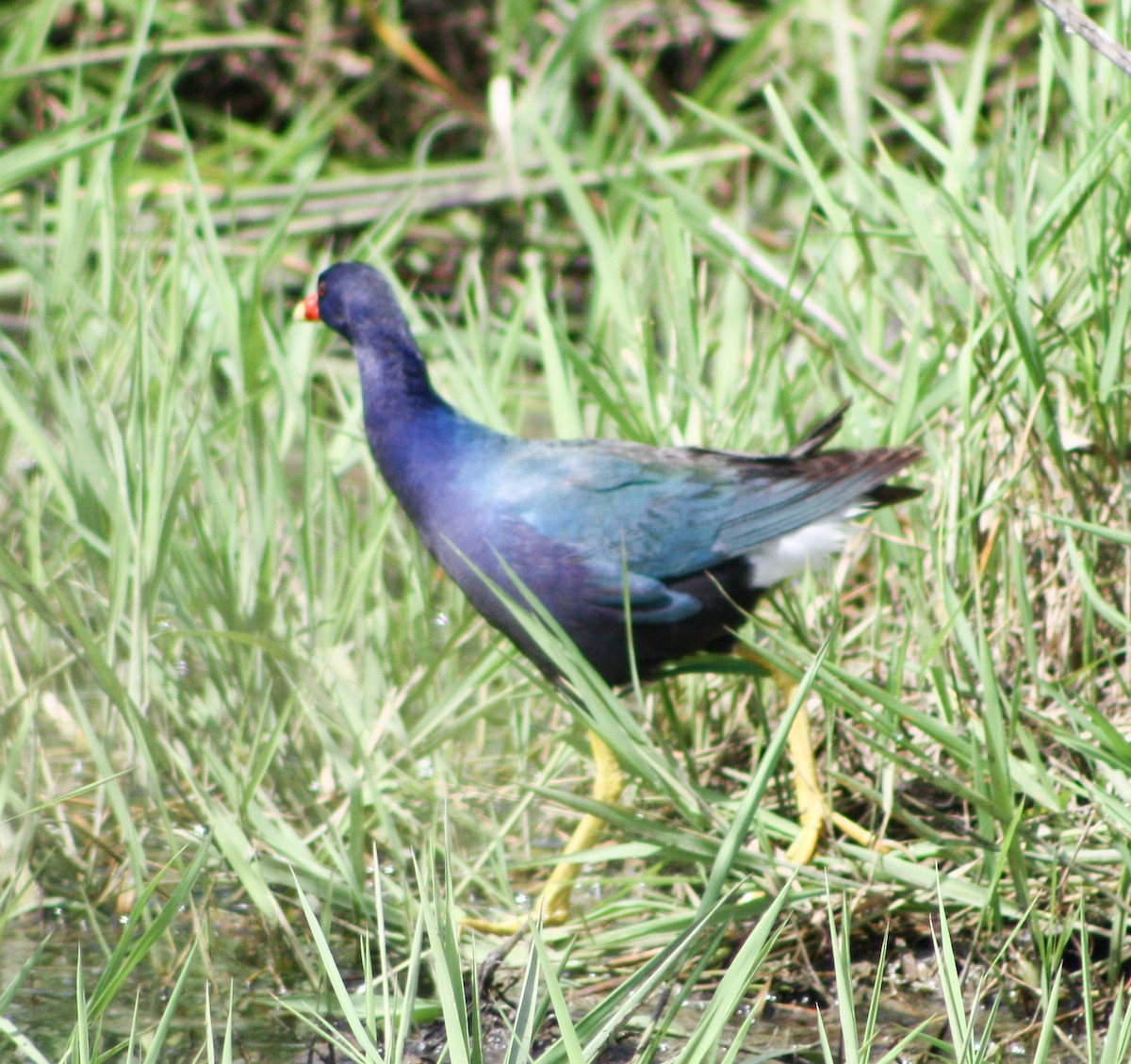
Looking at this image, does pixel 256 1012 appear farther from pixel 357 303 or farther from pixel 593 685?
pixel 357 303

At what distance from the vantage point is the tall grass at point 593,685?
1865mm

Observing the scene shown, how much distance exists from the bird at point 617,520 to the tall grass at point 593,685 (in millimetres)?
93

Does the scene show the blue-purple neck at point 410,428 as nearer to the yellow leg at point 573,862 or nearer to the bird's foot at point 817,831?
the yellow leg at point 573,862

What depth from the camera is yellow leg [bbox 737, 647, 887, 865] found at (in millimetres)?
2131

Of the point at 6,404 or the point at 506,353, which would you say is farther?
the point at 506,353

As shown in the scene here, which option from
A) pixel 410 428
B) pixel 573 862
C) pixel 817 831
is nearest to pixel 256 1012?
pixel 573 862

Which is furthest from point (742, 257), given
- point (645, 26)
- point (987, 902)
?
point (645, 26)

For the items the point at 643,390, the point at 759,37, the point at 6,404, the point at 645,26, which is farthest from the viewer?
the point at 645,26

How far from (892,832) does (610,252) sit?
1233 mm

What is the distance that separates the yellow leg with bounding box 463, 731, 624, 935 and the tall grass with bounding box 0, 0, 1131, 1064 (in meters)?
0.07

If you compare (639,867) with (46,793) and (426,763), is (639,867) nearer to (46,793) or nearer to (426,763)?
(426,763)

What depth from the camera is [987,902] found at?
1864 mm

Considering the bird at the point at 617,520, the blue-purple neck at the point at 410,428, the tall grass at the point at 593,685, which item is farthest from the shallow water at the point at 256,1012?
the blue-purple neck at the point at 410,428

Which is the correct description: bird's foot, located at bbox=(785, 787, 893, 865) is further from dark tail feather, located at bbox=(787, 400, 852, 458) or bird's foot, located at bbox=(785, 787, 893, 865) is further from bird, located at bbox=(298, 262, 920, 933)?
dark tail feather, located at bbox=(787, 400, 852, 458)
